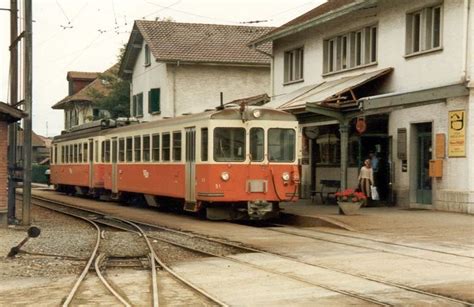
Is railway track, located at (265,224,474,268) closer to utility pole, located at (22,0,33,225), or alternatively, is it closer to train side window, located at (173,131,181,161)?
train side window, located at (173,131,181,161)

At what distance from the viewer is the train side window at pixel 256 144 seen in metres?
19.5

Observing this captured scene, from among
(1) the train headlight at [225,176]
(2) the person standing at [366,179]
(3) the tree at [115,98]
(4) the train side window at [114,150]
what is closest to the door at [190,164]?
(1) the train headlight at [225,176]

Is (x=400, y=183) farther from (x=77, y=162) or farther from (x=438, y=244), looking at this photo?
(x=77, y=162)

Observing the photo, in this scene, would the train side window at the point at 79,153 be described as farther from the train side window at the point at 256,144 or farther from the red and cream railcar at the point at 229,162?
the train side window at the point at 256,144

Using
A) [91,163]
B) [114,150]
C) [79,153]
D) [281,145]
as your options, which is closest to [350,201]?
[281,145]

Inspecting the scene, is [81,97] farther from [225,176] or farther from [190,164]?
[225,176]

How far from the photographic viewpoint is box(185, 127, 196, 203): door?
1991 cm

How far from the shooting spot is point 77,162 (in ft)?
112

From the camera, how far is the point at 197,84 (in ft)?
137

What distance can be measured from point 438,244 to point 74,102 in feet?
174

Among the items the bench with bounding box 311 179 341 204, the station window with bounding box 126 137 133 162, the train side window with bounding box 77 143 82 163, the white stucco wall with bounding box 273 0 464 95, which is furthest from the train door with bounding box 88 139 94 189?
the bench with bounding box 311 179 341 204

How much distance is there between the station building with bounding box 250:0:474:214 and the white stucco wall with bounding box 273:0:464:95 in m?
0.03

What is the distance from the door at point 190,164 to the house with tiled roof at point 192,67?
66.6 ft

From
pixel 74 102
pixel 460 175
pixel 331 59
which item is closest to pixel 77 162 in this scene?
pixel 331 59
